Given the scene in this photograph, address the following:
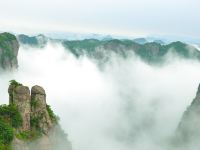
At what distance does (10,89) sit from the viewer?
65.1m

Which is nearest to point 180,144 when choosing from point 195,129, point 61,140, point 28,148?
point 195,129

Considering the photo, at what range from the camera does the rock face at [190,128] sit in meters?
179

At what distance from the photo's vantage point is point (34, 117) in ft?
215

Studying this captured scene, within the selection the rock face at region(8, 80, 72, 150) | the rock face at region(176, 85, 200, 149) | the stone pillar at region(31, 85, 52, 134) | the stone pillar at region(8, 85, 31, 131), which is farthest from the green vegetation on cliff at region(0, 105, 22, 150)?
the rock face at region(176, 85, 200, 149)

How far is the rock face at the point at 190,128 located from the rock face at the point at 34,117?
113776 mm

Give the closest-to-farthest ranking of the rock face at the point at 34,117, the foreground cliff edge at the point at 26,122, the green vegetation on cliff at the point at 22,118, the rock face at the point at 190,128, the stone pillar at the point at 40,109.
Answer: the green vegetation on cliff at the point at 22,118 → the foreground cliff edge at the point at 26,122 → the rock face at the point at 34,117 → the stone pillar at the point at 40,109 → the rock face at the point at 190,128

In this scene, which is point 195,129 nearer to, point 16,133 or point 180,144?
point 180,144

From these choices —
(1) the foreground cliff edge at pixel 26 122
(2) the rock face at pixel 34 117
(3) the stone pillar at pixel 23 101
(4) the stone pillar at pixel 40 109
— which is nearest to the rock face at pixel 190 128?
(2) the rock face at pixel 34 117

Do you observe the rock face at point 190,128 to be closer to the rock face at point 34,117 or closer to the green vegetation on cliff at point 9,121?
the rock face at point 34,117

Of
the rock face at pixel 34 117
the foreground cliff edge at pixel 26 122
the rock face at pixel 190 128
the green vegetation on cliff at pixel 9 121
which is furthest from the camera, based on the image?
the rock face at pixel 190 128

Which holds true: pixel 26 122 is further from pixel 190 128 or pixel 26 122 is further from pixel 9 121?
pixel 190 128

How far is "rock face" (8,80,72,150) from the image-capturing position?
207 ft

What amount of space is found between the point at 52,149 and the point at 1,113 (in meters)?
9.24

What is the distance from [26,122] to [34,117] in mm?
2185
